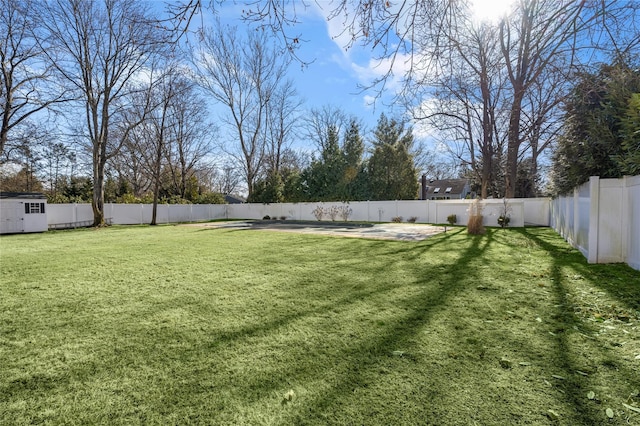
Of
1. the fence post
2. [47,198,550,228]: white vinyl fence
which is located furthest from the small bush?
the fence post

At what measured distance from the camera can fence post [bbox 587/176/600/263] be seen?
5027 millimetres

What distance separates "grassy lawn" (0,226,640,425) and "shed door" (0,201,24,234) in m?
13.0

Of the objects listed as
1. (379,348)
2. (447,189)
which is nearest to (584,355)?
(379,348)

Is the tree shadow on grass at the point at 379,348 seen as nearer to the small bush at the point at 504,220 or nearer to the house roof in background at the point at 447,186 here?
the small bush at the point at 504,220

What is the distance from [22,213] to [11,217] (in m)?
0.42

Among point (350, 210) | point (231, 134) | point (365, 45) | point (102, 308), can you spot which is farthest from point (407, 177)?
point (102, 308)

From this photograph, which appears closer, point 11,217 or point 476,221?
point 476,221

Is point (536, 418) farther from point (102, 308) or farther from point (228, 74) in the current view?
point (228, 74)

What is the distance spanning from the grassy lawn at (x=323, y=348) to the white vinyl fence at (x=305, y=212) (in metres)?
11.6

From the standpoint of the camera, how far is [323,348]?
7.82 feet

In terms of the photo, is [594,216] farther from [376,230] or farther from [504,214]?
[504,214]

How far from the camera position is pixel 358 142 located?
78.3 feet

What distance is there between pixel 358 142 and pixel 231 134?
11.7 meters

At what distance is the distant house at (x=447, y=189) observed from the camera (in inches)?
1679
